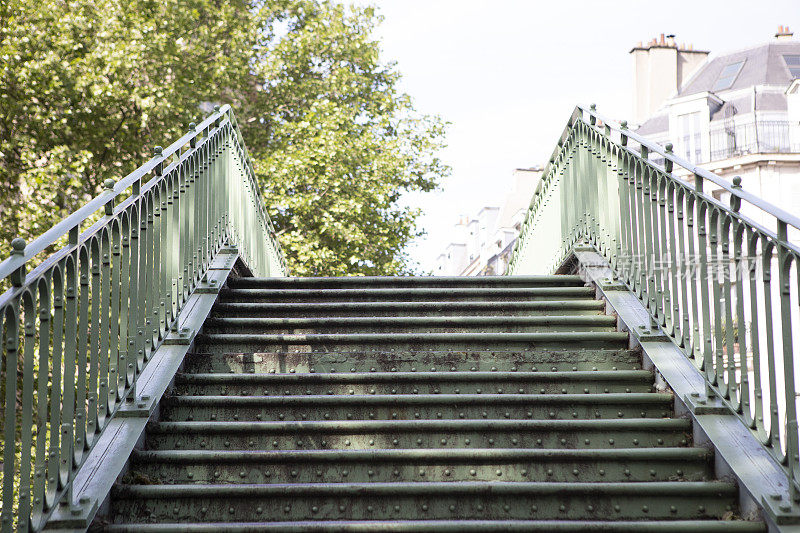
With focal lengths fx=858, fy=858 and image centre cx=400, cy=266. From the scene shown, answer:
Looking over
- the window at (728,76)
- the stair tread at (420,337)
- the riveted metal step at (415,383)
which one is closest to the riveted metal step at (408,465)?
the riveted metal step at (415,383)

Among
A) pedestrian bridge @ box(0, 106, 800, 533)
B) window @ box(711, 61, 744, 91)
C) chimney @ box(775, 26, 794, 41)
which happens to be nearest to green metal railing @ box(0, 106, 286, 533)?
pedestrian bridge @ box(0, 106, 800, 533)

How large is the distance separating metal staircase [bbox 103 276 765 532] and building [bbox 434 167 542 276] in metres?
30.4

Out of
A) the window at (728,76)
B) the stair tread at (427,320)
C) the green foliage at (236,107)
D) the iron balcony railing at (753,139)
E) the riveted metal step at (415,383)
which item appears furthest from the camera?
the window at (728,76)

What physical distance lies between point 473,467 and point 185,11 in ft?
48.2

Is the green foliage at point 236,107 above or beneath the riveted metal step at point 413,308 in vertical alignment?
above

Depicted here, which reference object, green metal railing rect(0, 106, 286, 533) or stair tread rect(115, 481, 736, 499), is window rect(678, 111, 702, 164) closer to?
green metal railing rect(0, 106, 286, 533)

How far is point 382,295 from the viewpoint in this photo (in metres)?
5.58

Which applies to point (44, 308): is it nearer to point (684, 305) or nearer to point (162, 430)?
point (162, 430)

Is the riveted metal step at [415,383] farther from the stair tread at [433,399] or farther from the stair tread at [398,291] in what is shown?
the stair tread at [398,291]

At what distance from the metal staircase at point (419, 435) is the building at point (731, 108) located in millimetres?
→ 25474

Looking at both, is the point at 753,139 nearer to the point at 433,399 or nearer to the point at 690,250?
the point at 690,250

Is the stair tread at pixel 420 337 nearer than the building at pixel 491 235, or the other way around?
the stair tread at pixel 420 337

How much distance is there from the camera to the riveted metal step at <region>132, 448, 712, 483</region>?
11.5 feet

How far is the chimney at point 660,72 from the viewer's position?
33.4 meters
